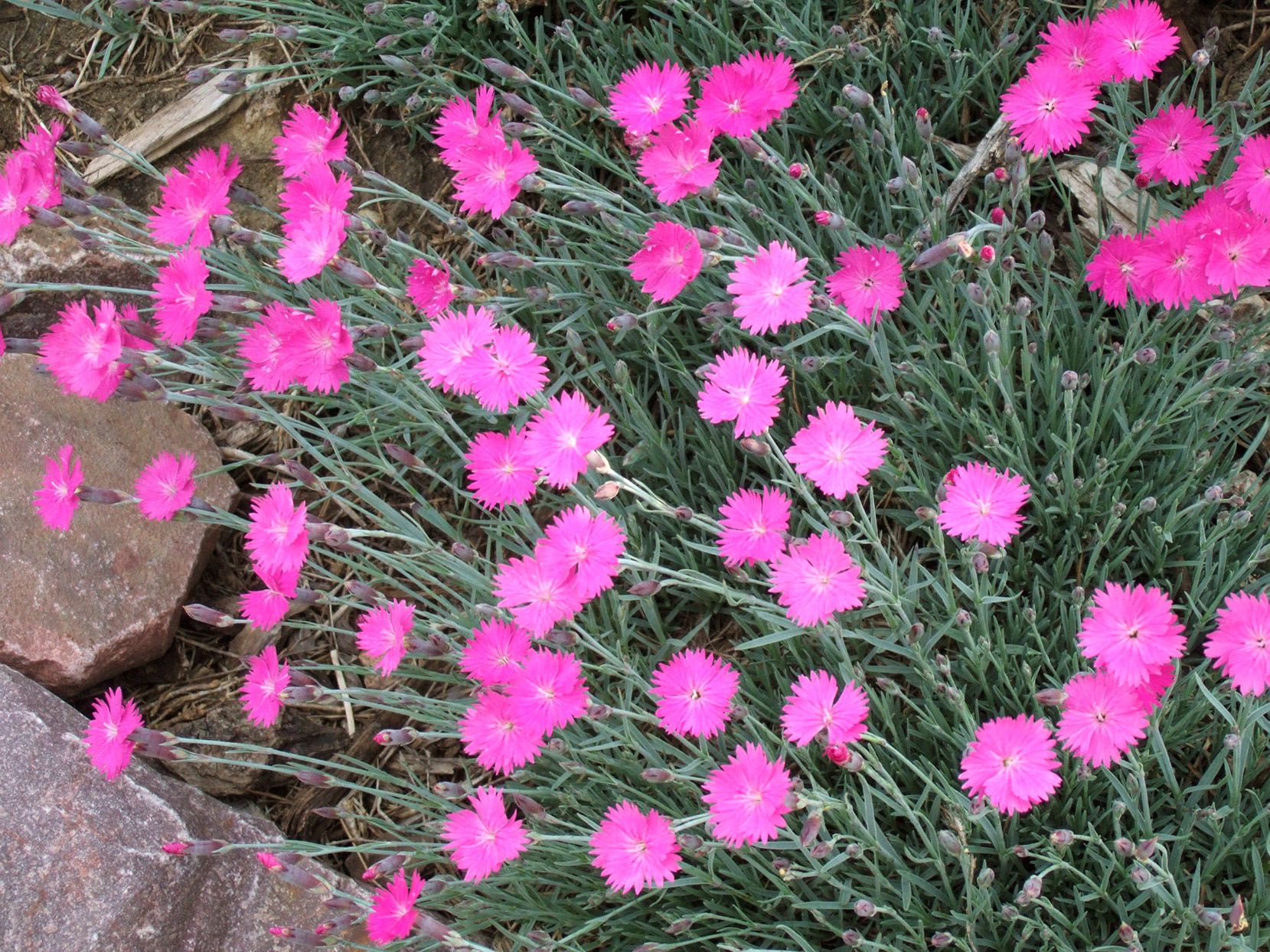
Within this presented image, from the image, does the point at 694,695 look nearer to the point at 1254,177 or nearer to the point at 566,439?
the point at 566,439

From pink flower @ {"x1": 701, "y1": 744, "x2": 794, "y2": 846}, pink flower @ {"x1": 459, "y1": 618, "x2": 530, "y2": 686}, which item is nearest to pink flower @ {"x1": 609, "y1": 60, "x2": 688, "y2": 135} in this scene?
pink flower @ {"x1": 459, "y1": 618, "x2": 530, "y2": 686}

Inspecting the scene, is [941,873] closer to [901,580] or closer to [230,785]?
[901,580]

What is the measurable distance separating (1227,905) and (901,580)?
0.84m

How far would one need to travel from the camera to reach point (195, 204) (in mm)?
2354

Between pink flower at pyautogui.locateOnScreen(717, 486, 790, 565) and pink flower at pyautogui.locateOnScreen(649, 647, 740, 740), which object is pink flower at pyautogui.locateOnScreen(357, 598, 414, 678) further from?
pink flower at pyautogui.locateOnScreen(717, 486, 790, 565)

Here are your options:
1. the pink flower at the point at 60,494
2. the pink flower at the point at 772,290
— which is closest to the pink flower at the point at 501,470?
the pink flower at the point at 772,290

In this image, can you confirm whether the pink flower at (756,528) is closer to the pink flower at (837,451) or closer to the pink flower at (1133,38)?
the pink flower at (837,451)

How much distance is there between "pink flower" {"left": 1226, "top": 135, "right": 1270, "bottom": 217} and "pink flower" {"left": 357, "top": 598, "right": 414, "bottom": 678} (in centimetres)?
176

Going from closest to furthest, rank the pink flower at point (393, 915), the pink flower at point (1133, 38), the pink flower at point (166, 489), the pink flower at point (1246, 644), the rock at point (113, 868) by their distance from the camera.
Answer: the pink flower at point (1246, 644)
the pink flower at point (393, 915)
the pink flower at point (1133, 38)
the pink flower at point (166, 489)
the rock at point (113, 868)

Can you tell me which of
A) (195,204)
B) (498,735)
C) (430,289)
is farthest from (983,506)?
(195,204)

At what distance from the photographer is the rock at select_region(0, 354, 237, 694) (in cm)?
276

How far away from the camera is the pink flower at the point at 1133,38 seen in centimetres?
216

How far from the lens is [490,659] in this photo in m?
1.99

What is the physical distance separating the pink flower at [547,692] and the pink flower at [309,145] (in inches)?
47.8
